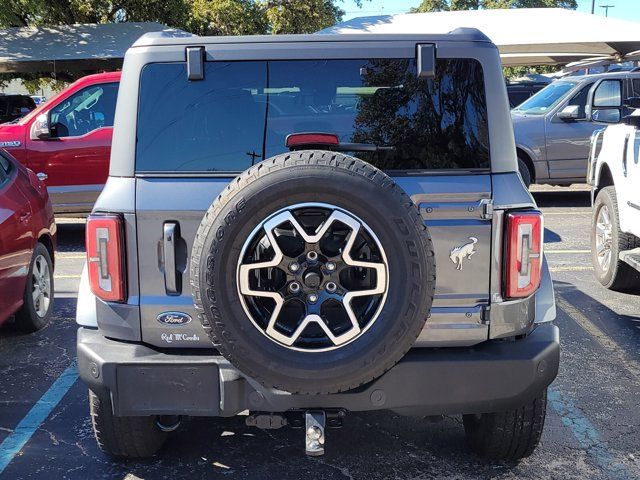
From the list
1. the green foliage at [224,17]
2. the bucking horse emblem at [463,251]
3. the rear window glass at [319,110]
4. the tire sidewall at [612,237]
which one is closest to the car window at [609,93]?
the tire sidewall at [612,237]

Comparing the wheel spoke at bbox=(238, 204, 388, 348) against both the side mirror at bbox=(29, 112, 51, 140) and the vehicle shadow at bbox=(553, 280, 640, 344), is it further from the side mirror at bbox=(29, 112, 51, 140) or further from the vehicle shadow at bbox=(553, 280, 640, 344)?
the side mirror at bbox=(29, 112, 51, 140)

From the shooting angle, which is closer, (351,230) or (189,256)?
(351,230)

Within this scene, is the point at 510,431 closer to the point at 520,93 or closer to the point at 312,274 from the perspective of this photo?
the point at 312,274

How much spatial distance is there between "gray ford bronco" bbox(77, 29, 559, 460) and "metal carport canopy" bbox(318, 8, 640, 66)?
13874 millimetres

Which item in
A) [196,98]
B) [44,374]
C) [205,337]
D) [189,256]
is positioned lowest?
[44,374]

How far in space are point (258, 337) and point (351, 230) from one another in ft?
1.68

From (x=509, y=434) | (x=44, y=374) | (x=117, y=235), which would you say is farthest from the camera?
(x=44, y=374)

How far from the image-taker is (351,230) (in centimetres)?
265

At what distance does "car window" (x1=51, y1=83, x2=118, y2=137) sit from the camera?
28.0 ft

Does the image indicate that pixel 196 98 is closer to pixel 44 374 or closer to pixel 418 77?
pixel 418 77

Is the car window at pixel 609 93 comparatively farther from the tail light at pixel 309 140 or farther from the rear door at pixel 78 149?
the tail light at pixel 309 140

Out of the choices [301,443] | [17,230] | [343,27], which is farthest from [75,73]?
[301,443]

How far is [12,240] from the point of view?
4.97 m

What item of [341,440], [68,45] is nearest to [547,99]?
[341,440]
